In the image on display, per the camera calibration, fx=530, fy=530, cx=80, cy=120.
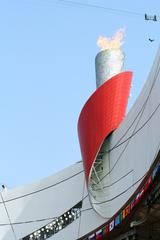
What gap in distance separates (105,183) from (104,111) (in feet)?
14.7

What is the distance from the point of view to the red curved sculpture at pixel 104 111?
107 feet

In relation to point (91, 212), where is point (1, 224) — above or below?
below

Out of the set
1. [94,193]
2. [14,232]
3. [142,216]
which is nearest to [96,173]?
[94,193]

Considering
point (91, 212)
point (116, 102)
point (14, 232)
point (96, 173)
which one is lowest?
point (14, 232)

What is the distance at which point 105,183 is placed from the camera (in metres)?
32.7

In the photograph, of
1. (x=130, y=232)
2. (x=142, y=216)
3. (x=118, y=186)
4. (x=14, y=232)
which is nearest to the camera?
(x=142, y=216)

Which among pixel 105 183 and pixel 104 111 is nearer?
pixel 105 183

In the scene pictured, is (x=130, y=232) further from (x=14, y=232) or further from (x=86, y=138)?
(x=14, y=232)

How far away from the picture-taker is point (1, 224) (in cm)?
4031

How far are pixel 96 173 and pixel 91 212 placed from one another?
258 cm

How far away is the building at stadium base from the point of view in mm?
26312

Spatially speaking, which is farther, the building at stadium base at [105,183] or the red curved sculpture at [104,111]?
the red curved sculpture at [104,111]

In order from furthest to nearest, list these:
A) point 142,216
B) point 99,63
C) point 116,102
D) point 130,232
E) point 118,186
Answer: point 99,63 < point 116,102 < point 118,186 < point 130,232 < point 142,216

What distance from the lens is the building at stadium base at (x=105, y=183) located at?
26312 mm
